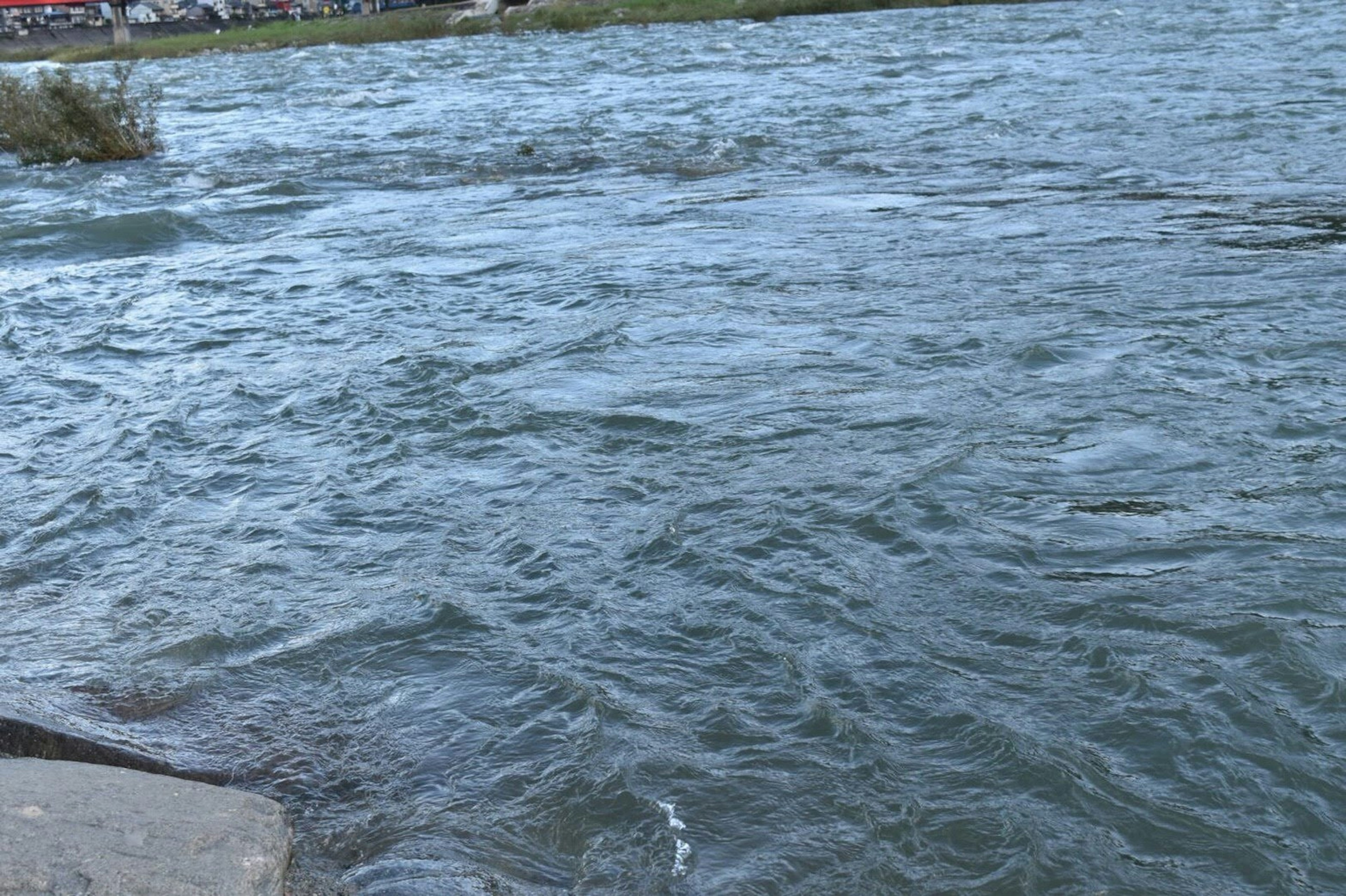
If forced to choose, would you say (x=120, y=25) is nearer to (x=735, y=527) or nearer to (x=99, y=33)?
(x=99, y=33)

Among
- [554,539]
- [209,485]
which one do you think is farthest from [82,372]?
[554,539]

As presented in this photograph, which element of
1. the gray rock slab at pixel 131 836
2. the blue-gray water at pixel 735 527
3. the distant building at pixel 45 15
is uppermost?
the distant building at pixel 45 15

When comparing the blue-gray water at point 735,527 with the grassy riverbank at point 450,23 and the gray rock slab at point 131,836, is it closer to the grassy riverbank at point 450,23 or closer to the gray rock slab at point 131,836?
the gray rock slab at point 131,836

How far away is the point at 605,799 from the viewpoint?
168 inches

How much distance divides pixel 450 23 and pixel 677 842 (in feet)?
225

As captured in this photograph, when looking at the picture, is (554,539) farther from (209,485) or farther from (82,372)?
(82,372)

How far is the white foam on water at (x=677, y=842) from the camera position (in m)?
3.91

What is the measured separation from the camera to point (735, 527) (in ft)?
20.3

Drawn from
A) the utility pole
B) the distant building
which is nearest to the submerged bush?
the utility pole

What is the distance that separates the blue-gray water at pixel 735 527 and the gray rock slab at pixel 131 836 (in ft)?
1.11

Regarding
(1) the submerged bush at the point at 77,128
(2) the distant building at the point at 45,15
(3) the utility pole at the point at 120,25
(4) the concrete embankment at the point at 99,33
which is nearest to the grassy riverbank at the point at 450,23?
(3) the utility pole at the point at 120,25

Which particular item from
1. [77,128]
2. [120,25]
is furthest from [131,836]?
[120,25]

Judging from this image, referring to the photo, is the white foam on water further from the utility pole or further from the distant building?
the distant building

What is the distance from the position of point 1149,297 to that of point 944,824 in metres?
6.04
